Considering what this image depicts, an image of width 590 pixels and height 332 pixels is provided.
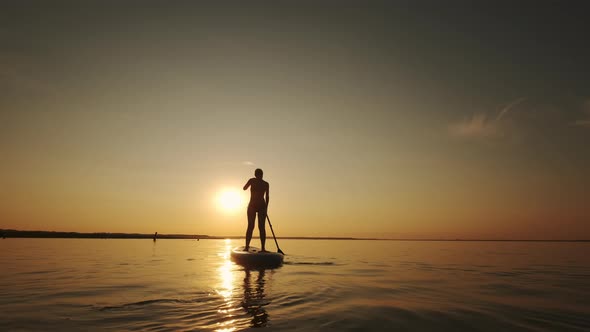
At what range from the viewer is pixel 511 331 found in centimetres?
488

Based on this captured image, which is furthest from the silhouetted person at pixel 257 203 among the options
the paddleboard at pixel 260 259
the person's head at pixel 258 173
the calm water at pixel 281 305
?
the calm water at pixel 281 305

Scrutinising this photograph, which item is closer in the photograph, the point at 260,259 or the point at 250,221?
the point at 260,259

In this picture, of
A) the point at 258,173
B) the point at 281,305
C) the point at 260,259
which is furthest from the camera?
the point at 258,173

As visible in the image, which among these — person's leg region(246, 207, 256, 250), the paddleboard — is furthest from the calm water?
person's leg region(246, 207, 256, 250)

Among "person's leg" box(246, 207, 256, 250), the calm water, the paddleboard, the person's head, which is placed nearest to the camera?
the calm water

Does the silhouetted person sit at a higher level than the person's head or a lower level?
lower

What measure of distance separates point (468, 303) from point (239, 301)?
4.79 metres

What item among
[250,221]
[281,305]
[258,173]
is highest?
[258,173]

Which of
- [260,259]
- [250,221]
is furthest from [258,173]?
[260,259]

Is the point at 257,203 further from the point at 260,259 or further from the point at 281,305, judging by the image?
the point at 281,305

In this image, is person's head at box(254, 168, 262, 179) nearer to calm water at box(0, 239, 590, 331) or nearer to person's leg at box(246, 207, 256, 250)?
person's leg at box(246, 207, 256, 250)

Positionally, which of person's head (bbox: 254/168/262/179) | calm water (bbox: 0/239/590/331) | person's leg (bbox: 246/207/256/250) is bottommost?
calm water (bbox: 0/239/590/331)

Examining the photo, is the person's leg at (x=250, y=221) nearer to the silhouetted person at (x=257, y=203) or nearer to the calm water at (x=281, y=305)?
the silhouetted person at (x=257, y=203)

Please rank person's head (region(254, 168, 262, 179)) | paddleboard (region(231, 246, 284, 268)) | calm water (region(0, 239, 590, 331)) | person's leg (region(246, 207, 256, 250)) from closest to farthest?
1. calm water (region(0, 239, 590, 331))
2. paddleboard (region(231, 246, 284, 268))
3. person's leg (region(246, 207, 256, 250))
4. person's head (region(254, 168, 262, 179))
